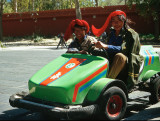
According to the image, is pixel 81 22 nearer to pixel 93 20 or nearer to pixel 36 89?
pixel 36 89

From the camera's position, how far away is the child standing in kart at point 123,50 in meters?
4.53

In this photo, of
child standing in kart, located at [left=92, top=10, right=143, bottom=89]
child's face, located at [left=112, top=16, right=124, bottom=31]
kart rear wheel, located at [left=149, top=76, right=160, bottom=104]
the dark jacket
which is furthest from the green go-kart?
kart rear wheel, located at [left=149, top=76, right=160, bottom=104]

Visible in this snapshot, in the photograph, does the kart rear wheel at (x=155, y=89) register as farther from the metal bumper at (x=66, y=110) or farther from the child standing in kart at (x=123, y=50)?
the metal bumper at (x=66, y=110)

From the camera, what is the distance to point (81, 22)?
4785 mm

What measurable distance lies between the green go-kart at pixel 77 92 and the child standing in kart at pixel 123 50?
21 centimetres

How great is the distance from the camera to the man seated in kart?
4758 mm

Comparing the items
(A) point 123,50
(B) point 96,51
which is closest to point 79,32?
(B) point 96,51

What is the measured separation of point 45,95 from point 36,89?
0.66ft

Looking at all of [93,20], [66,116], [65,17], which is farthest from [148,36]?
[66,116]

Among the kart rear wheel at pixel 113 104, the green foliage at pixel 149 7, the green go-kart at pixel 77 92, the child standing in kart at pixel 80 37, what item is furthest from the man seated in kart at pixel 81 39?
the green foliage at pixel 149 7

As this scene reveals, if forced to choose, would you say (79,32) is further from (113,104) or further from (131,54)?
(113,104)

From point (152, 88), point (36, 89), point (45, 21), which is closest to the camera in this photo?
point (36, 89)

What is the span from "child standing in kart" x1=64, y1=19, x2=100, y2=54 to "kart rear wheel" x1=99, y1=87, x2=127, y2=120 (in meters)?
0.88

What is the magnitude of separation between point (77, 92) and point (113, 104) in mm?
568
